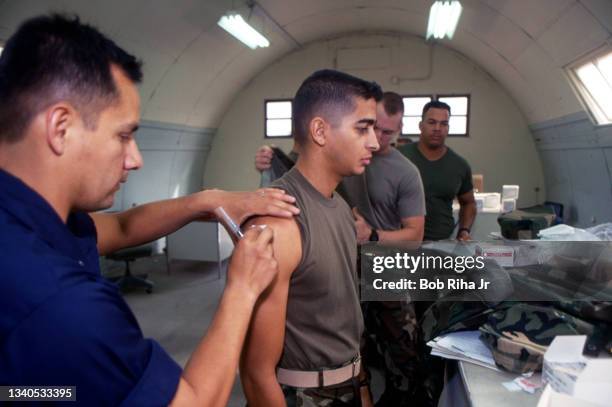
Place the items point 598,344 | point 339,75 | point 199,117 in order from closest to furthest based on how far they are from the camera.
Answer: point 598,344 → point 339,75 → point 199,117

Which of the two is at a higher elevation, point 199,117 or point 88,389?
point 199,117

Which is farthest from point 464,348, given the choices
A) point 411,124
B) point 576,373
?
point 411,124

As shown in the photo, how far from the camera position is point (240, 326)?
2.80ft

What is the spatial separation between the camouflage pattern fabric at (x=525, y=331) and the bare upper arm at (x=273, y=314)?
2.14ft

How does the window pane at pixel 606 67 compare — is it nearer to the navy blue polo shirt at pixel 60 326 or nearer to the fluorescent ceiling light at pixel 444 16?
the fluorescent ceiling light at pixel 444 16

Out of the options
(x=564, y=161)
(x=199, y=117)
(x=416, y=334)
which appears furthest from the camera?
(x=199, y=117)

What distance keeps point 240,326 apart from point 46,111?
20.9 inches

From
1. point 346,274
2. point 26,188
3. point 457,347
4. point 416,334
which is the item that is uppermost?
point 26,188

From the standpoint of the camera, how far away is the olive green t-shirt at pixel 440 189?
118 inches

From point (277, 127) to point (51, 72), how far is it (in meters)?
7.74

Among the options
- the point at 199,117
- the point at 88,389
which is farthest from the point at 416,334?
the point at 199,117

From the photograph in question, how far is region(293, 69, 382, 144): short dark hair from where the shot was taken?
154 centimetres

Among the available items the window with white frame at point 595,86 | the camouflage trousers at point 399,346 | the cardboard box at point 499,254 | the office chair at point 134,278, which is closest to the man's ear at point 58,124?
the cardboard box at point 499,254

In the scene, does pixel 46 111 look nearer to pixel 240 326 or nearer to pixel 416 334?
pixel 240 326
